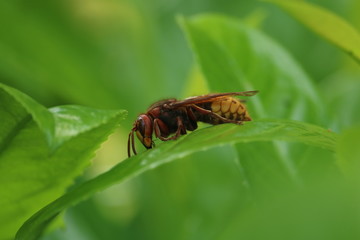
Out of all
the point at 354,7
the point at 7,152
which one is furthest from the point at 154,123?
the point at 354,7

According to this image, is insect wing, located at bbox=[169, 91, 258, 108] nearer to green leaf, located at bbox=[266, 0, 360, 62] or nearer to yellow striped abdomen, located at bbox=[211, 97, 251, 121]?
yellow striped abdomen, located at bbox=[211, 97, 251, 121]

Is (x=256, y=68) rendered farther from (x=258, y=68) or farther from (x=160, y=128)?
(x=160, y=128)

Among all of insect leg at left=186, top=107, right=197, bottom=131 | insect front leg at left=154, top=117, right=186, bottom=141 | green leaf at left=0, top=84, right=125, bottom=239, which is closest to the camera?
green leaf at left=0, top=84, right=125, bottom=239

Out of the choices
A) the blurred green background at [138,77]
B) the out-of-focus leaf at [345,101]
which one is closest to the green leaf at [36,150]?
the blurred green background at [138,77]

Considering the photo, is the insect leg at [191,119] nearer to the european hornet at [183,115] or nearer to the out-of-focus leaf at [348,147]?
the european hornet at [183,115]

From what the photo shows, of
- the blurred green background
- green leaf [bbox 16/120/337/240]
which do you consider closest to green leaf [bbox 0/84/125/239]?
green leaf [bbox 16/120/337/240]

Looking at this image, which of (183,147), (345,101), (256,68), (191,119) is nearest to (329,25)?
(256,68)

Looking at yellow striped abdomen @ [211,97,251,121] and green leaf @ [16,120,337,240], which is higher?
green leaf @ [16,120,337,240]
